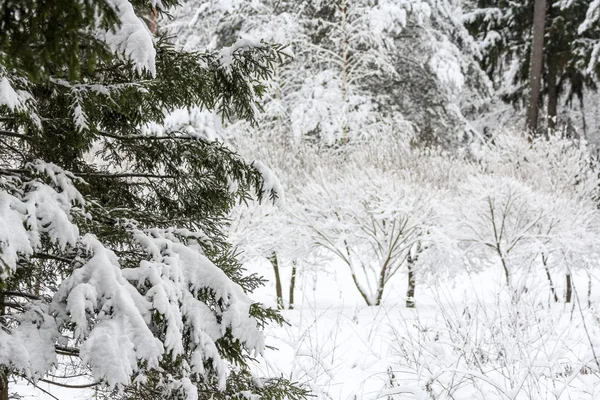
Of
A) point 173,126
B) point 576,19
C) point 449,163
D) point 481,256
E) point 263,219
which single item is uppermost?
point 576,19

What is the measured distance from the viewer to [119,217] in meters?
3.11

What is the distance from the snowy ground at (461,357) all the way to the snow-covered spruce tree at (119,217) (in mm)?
1580

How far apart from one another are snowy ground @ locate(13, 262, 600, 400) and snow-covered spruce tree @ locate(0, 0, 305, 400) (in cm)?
158

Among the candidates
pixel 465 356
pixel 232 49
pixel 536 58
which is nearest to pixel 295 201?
pixel 536 58

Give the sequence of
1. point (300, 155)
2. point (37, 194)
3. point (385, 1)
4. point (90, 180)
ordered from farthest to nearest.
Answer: point (385, 1), point (300, 155), point (90, 180), point (37, 194)

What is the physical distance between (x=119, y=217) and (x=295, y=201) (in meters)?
11.2

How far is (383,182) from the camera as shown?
1286 cm

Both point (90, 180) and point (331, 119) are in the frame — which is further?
point (331, 119)

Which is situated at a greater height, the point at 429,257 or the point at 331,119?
the point at 331,119

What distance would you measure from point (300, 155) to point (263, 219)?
233 cm

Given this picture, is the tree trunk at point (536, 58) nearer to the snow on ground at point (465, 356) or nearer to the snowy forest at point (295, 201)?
the snowy forest at point (295, 201)

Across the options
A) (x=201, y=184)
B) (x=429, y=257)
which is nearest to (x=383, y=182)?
(x=429, y=257)

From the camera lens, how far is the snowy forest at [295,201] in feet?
7.82

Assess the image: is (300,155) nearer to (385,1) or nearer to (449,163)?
(449,163)
